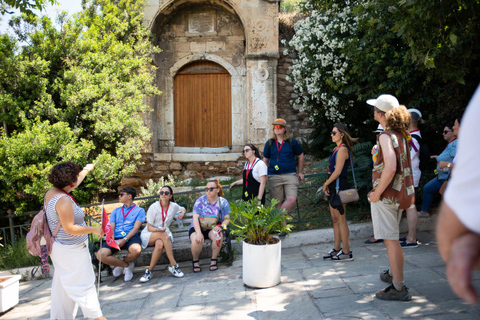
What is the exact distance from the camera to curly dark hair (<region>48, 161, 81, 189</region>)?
3.48 m

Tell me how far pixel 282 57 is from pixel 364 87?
3751 millimetres

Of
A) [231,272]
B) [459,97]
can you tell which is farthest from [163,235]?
[459,97]

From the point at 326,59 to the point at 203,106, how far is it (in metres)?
4.11

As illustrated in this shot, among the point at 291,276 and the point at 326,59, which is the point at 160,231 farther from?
the point at 326,59

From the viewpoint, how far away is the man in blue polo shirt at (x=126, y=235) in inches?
201

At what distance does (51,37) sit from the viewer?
283 inches

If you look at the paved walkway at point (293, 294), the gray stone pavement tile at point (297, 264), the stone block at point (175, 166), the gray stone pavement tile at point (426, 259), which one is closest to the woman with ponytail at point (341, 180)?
the paved walkway at point (293, 294)

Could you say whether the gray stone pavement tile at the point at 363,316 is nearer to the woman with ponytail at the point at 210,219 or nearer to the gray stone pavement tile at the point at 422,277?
the gray stone pavement tile at the point at 422,277

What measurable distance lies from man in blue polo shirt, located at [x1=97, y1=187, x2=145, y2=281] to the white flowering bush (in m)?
4.99

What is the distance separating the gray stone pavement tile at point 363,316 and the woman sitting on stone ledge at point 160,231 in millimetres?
2334

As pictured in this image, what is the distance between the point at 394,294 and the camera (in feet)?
11.9

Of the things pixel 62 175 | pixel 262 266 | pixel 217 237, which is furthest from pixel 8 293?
pixel 262 266

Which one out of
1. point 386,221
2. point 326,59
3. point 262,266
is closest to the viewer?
point 386,221

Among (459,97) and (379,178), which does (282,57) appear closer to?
(459,97)
